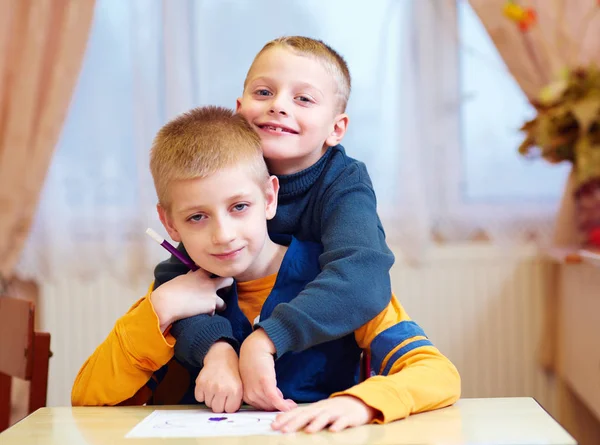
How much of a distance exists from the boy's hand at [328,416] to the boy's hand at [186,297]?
28 cm

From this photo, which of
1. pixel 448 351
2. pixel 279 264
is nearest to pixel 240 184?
pixel 279 264

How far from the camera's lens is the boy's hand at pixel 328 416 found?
0.89m

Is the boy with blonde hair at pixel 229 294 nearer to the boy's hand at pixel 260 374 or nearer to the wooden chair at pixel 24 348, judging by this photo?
the boy's hand at pixel 260 374

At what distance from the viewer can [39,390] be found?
53.2 inches

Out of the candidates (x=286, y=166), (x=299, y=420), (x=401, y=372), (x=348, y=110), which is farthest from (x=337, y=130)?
(x=348, y=110)

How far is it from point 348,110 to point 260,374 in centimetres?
190

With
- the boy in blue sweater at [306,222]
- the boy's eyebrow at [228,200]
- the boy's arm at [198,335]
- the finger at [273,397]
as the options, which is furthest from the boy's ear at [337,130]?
the finger at [273,397]

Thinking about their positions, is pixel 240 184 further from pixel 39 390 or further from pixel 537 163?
pixel 537 163

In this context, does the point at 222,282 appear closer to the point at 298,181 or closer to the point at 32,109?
the point at 298,181

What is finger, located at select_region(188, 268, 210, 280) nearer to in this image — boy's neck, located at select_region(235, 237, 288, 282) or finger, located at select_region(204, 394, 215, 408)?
boy's neck, located at select_region(235, 237, 288, 282)

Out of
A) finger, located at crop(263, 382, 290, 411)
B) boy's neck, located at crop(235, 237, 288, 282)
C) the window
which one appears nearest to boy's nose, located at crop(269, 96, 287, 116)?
boy's neck, located at crop(235, 237, 288, 282)

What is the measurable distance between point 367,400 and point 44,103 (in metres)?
2.24

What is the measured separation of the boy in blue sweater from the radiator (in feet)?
5.23

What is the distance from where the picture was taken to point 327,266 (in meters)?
1.09
